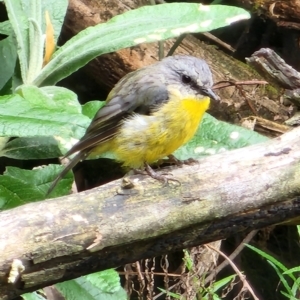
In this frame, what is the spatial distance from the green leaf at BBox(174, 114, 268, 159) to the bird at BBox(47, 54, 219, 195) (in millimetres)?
97

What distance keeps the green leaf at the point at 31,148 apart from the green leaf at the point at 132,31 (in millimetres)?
281

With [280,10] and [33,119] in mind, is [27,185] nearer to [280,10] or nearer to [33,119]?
[33,119]

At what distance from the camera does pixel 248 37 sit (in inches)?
162

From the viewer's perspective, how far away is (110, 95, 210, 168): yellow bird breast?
234 cm

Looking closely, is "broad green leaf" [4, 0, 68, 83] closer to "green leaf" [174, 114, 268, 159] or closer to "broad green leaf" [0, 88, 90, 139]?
"broad green leaf" [0, 88, 90, 139]

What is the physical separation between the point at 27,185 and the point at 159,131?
51 centimetres

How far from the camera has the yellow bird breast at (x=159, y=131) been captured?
2.34m

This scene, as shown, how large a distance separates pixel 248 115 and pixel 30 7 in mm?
1266

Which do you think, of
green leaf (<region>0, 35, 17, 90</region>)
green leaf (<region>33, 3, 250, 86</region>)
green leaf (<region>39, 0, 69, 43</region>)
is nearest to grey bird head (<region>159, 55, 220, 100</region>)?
green leaf (<region>33, 3, 250, 86</region>)

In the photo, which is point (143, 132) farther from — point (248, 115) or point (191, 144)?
point (248, 115)

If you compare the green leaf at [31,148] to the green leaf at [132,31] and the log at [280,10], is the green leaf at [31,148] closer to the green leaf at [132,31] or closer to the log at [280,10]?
the green leaf at [132,31]

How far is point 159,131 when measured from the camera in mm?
2340

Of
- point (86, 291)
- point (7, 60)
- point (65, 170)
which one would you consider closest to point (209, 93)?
point (65, 170)

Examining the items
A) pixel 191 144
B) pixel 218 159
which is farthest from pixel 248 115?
pixel 218 159
